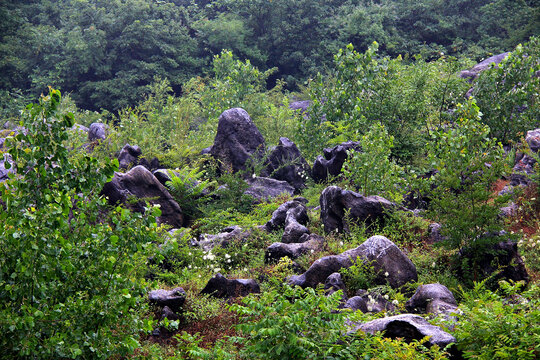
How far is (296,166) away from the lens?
46.9 ft

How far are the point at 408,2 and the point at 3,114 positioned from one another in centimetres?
2645

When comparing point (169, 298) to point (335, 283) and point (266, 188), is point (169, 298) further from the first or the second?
point (266, 188)

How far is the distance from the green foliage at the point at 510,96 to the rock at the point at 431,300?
7.95 m

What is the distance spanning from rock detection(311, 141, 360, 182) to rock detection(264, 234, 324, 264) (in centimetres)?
358

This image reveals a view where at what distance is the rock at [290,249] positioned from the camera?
9008 millimetres

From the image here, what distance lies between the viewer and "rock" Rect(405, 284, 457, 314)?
654cm

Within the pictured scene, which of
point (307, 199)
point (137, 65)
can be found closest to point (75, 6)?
point (137, 65)

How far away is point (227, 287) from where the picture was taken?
7.82m

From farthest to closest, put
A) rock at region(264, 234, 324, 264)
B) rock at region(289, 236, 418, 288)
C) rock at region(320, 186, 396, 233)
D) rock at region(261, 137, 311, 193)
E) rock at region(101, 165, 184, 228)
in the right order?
1. rock at region(261, 137, 311, 193)
2. rock at region(101, 165, 184, 228)
3. rock at region(320, 186, 396, 233)
4. rock at region(264, 234, 324, 264)
5. rock at region(289, 236, 418, 288)

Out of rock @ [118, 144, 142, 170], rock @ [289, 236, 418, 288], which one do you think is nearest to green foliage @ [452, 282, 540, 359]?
rock @ [289, 236, 418, 288]

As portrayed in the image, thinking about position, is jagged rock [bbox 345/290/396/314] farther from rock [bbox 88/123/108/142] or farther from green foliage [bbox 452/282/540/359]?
rock [bbox 88/123/108/142]

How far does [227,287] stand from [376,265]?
2.39m

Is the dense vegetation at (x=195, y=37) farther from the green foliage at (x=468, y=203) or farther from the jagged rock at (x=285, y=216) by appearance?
the green foliage at (x=468, y=203)

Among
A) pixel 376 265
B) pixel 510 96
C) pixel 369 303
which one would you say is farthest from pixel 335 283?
pixel 510 96
